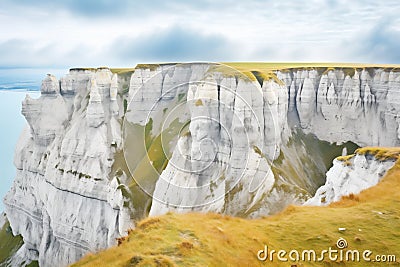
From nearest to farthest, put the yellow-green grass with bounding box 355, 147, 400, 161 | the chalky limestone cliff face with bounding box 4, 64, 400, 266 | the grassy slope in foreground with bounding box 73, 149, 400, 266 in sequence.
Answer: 1. the grassy slope in foreground with bounding box 73, 149, 400, 266
2. the yellow-green grass with bounding box 355, 147, 400, 161
3. the chalky limestone cliff face with bounding box 4, 64, 400, 266

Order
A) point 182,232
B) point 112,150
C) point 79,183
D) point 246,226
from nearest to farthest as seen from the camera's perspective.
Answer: point 182,232 < point 246,226 < point 79,183 < point 112,150

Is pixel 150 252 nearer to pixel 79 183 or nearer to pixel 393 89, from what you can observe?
pixel 79 183

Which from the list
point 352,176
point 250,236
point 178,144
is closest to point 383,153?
point 352,176

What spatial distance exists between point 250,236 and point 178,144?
133 ft

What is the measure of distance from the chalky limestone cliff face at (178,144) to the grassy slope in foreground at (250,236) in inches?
1267

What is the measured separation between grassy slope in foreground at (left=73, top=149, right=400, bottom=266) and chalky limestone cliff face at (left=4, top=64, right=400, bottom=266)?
106ft

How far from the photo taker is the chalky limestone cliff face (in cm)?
5556

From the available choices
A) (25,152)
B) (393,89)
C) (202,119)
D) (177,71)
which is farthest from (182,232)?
(25,152)

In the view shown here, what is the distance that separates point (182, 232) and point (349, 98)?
71.7 meters

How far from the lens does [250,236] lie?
15742 mm

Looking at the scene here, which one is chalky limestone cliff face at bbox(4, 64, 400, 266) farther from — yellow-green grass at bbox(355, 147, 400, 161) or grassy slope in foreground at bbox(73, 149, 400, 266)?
grassy slope in foreground at bbox(73, 149, 400, 266)

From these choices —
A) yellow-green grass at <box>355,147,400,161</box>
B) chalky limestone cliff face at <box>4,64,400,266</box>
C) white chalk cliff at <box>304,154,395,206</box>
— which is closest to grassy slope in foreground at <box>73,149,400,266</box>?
Answer: white chalk cliff at <box>304,154,395,206</box>

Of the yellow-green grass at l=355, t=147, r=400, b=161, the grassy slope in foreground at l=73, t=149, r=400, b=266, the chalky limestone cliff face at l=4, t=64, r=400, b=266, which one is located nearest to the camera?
the grassy slope in foreground at l=73, t=149, r=400, b=266

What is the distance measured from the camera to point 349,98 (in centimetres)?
7669
